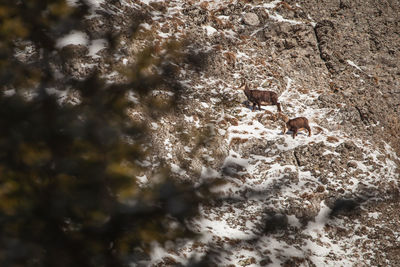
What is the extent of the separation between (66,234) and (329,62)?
56.0 feet

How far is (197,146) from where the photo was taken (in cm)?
1100

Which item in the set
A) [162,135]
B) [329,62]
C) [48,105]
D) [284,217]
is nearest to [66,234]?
[48,105]

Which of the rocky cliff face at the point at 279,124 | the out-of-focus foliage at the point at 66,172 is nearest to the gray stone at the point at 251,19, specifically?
the rocky cliff face at the point at 279,124

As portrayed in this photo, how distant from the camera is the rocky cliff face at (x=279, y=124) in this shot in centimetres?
891

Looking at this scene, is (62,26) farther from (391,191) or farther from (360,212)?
(391,191)

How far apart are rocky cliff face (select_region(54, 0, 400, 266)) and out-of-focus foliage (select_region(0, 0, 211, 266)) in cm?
70

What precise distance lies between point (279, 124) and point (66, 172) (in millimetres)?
9696

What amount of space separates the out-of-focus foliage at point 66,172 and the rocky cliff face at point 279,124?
0.70 m

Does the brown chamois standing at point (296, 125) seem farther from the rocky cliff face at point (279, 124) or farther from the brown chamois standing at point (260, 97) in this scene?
the brown chamois standing at point (260, 97)

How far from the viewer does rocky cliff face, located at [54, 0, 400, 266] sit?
29.2ft

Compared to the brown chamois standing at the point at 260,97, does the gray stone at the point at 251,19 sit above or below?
above

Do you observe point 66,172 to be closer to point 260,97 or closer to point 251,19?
point 260,97

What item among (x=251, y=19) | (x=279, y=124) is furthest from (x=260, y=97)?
(x=251, y=19)

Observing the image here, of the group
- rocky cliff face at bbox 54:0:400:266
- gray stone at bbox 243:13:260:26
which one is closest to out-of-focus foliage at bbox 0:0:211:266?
rocky cliff face at bbox 54:0:400:266
